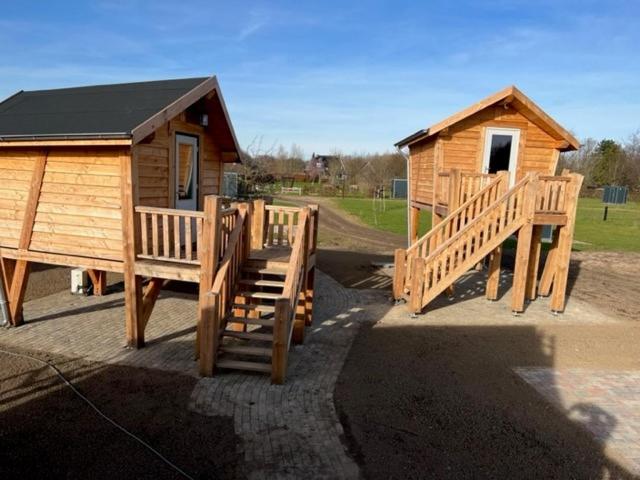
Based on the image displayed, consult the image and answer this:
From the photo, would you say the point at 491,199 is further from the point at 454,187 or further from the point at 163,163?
the point at 163,163

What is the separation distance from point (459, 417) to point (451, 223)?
252 inches

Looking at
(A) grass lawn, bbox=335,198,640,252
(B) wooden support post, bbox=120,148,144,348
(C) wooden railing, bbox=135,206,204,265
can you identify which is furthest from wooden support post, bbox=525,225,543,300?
(A) grass lawn, bbox=335,198,640,252

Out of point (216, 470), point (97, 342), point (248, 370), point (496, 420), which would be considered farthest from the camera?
point (97, 342)

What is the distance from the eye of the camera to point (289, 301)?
6.36m

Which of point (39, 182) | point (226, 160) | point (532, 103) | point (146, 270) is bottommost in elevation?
point (146, 270)

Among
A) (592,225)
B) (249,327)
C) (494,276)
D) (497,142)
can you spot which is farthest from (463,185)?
(592,225)

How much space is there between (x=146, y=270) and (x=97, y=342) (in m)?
1.96

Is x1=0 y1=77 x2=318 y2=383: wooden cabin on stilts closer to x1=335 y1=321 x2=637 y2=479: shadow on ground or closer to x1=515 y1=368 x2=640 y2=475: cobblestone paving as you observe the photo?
x1=335 y1=321 x2=637 y2=479: shadow on ground

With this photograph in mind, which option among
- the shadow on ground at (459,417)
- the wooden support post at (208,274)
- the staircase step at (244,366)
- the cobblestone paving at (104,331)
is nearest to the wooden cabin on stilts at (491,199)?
the shadow on ground at (459,417)

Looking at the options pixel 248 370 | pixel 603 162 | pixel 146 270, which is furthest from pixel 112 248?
pixel 603 162

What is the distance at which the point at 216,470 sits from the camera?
447 centimetres

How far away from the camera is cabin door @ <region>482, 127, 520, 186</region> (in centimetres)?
1373

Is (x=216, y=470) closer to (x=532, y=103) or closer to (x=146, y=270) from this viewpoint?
(x=146, y=270)

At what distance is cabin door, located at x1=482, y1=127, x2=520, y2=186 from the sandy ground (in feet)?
37.5
